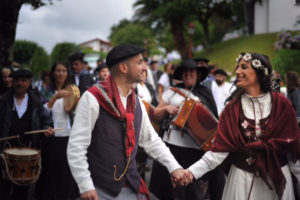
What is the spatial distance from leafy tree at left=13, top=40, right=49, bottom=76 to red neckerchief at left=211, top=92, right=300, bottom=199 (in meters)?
21.6

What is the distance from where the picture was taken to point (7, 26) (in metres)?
9.36

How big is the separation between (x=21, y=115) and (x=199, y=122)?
2712mm

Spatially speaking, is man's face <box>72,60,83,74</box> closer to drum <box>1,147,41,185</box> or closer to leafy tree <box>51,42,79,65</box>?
drum <box>1,147,41,185</box>

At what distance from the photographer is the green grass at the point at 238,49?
95.1 ft

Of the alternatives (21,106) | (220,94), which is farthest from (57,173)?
(220,94)

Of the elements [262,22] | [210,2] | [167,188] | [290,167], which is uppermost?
[210,2]

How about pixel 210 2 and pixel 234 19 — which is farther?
pixel 234 19

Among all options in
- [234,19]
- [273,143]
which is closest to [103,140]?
[273,143]

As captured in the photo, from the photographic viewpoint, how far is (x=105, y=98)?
328 centimetres

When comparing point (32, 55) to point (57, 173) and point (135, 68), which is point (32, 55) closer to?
point (57, 173)

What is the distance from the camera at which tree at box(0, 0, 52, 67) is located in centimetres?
913

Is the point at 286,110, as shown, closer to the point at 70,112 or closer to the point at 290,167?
the point at 290,167

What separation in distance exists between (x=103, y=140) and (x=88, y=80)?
4.06 m

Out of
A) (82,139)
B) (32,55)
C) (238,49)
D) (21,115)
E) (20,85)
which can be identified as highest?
(238,49)
